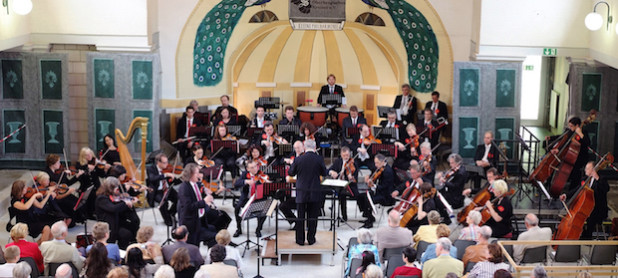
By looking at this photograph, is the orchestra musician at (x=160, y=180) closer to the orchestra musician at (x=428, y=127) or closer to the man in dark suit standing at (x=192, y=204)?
the man in dark suit standing at (x=192, y=204)

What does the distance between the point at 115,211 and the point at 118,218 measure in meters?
0.18

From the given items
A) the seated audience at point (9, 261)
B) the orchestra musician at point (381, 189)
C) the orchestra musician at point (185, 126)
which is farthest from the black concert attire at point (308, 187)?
the orchestra musician at point (185, 126)

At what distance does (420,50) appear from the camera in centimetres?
1653

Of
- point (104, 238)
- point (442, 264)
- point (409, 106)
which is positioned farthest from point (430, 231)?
point (409, 106)

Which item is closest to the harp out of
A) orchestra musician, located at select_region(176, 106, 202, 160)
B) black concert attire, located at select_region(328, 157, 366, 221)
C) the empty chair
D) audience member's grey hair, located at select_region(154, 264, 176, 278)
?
orchestra musician, located at select_region(176, 106, 202, 160)

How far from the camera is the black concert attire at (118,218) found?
35.7 feet

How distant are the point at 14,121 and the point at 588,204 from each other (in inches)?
378

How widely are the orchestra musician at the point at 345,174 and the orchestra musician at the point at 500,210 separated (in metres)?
1.89

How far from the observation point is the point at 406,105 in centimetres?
1622

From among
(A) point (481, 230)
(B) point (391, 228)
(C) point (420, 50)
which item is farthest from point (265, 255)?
(C) point (420, 50)

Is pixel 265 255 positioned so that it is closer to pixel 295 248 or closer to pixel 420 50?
pixel 295 248

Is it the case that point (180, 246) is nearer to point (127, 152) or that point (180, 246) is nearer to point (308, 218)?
point (308, 218)

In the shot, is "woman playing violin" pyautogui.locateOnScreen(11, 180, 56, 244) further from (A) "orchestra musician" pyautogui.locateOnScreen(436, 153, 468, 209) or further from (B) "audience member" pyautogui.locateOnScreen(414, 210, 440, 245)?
(A) "orchestra musician" pyautogui.locateOnScreen(436, 153, 468, 209)

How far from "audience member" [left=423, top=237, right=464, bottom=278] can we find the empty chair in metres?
1.29
